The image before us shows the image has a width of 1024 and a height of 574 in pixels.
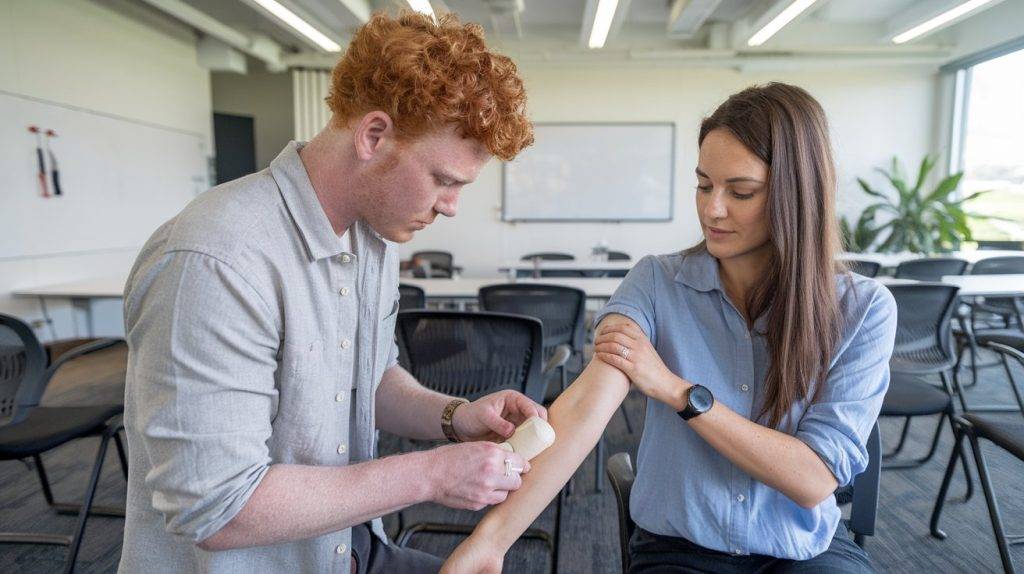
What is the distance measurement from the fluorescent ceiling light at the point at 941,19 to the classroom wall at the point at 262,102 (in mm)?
6847

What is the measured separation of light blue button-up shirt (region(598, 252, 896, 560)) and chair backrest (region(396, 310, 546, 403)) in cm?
84

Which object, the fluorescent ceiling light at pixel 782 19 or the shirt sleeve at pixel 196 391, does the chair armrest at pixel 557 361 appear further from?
the fluorescent ceiling light at pixel 782 19

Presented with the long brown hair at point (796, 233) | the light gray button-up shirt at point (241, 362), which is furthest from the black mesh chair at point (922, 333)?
the light gray button-up shirt at point (241, 362)

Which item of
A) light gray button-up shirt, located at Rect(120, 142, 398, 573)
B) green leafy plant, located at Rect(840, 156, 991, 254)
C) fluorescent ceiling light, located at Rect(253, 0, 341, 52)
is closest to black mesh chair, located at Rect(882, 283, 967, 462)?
light gray button-up shirt, located at Rect(120, 142, 398, 573)

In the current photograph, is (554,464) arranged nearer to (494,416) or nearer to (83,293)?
(494,416)

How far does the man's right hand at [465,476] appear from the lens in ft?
2.76

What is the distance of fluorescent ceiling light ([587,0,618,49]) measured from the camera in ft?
15.1

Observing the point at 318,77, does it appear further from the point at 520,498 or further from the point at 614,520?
the point at 520,498

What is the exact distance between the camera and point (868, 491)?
4.17 ft

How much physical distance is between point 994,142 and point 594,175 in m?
4.04

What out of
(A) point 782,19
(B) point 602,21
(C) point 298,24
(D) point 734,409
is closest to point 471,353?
(D) point 734,409

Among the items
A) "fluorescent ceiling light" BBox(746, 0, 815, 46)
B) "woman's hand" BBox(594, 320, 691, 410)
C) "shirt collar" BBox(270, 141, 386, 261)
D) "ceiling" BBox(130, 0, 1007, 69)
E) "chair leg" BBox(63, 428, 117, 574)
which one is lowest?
"chair leg" BBox(63, 428, 117, 574)

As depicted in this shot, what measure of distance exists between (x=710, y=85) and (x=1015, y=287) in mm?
4089

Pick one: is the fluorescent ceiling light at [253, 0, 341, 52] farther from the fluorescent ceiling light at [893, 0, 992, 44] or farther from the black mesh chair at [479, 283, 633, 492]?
the fluorescent ceiling light at [893, 0, 992, 44]
